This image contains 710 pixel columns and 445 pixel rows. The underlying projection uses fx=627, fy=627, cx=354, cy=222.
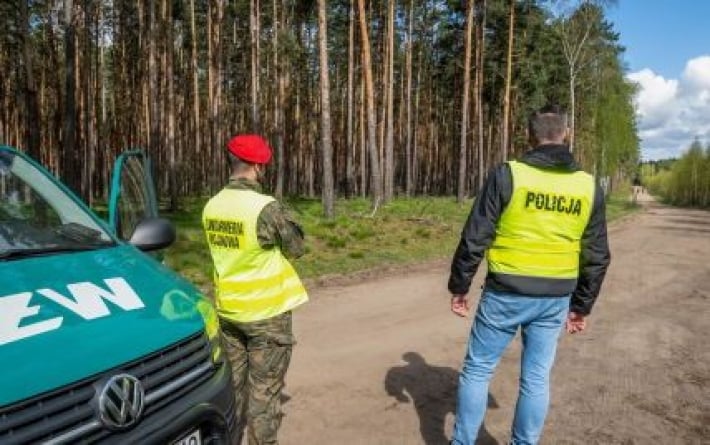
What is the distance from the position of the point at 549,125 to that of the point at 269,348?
2.09 meters

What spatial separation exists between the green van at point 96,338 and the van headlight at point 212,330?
1 centimetres

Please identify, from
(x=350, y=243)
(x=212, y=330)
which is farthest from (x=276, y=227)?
(x=350, y=243)

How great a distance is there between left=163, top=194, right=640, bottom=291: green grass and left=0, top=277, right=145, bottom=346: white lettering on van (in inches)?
269

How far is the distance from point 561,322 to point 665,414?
1892mm

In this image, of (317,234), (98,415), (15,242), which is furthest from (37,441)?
(317,234)

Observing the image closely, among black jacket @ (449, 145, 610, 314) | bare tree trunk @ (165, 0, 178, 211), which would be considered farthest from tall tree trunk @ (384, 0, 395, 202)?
black jacket @ (449, 145, 610, 314)

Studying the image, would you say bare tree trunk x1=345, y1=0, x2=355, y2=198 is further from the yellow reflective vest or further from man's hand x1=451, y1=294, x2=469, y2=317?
man's hand x1=451, y1=294, x2=469, y2=317

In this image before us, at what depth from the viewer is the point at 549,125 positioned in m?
3.57

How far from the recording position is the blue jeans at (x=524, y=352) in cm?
367

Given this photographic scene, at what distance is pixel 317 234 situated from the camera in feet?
47.5

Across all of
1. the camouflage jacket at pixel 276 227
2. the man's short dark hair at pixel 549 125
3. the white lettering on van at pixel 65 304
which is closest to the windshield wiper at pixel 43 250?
the white lettering on van at pixel 65 304

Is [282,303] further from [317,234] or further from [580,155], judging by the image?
[580,155]

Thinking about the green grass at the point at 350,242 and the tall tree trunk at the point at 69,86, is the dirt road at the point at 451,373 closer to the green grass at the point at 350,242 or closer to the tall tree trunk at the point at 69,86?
the green grass at the point at 350,242

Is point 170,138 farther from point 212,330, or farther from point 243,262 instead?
point 212,330
